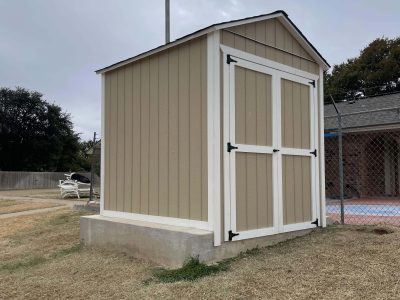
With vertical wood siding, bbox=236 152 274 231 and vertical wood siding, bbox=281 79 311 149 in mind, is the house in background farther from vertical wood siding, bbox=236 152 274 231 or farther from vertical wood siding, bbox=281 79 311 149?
vertical wood siding, bbox=236 152 274 231

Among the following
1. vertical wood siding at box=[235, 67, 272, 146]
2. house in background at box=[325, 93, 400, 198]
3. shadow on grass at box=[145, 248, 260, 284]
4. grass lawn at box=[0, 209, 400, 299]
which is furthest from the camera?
house in background at box=[325, 93, 400, 198]

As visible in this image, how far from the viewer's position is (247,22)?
5.15 metres

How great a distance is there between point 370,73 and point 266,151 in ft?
83.2

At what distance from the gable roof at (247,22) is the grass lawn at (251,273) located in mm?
2492

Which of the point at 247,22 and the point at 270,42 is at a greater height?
the point at 247,22

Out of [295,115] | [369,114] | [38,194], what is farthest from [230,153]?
[38,194]

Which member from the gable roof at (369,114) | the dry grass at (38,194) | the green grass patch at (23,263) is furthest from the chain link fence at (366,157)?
the dry grass at (38,194)

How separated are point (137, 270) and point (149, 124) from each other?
1827 mm

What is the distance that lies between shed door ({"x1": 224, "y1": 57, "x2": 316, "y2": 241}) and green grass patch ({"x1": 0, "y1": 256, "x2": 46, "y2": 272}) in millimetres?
2659

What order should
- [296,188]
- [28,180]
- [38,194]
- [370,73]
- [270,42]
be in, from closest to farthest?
[270,42] < [296,188] < [38,194] < [370,73] < [28,180]

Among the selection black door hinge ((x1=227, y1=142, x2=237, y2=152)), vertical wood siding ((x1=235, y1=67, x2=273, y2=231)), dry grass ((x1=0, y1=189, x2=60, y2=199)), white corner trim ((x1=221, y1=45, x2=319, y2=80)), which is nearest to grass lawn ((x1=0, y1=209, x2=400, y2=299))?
vertical wood siding ((x1=235, y1=67, x2=273, y2=231))

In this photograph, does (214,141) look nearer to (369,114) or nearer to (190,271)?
(190,271)

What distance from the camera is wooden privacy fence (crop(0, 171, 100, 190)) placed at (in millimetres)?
27656

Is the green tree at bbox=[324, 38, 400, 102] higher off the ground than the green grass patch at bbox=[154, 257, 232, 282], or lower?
higher
